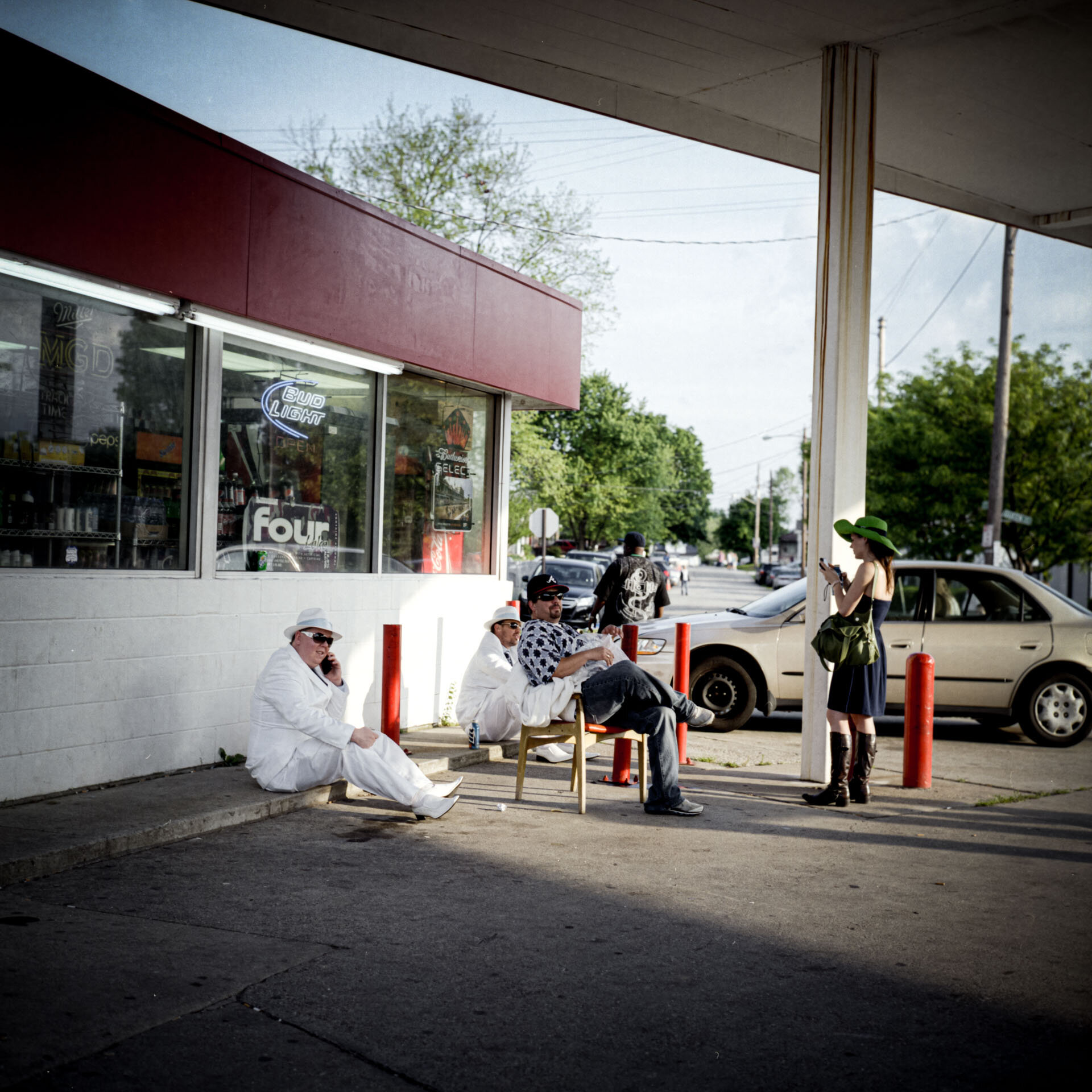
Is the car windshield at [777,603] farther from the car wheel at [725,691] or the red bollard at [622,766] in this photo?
the red bollard at [622,766]

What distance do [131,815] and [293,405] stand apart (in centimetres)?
385

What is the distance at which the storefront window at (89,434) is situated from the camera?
21.4ft

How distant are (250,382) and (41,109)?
8.63ft

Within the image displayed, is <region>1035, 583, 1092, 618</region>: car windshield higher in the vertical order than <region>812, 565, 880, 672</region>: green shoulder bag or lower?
higher

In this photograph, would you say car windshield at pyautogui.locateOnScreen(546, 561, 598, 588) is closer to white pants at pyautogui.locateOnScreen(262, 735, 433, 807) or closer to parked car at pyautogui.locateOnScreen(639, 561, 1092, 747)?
parked car at pyautogui.locateOnScreen(639, 561, 1092, 747)

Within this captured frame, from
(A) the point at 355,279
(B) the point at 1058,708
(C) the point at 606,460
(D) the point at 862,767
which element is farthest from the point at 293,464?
(C) the point at 606,460

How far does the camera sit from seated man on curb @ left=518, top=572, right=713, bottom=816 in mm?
7223

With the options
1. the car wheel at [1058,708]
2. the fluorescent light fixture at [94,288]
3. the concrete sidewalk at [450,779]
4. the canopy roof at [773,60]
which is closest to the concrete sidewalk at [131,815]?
the concrete sidewalk at [450,779]

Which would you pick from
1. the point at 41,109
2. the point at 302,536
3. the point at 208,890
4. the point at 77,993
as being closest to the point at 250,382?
the point at 302,536

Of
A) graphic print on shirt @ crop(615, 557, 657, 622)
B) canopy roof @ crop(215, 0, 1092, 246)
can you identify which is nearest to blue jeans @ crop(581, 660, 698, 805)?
graphic print on shirt @ crop(615, 557, 657, 622)

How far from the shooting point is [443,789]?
7145 mm

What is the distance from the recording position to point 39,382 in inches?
262

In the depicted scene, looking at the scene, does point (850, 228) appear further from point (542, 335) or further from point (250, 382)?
point (250, 382)

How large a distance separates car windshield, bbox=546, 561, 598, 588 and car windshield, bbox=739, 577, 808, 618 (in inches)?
486
